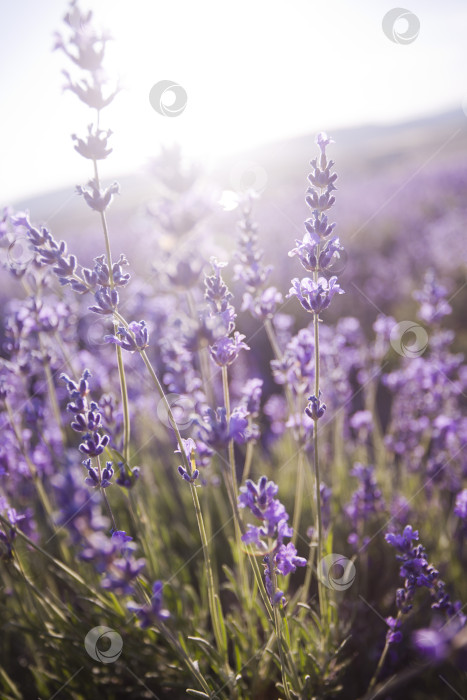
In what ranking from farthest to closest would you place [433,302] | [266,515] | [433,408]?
[433,408] → [433,302] → [266,515]

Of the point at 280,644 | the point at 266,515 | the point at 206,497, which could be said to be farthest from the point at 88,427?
the point at 206,497

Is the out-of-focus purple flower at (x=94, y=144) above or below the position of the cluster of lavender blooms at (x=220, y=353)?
above

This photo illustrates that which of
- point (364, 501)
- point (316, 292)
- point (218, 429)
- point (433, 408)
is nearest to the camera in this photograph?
point (218, 429)

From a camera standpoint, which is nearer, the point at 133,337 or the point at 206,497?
the point at 133,337

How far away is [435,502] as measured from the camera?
2.42 m

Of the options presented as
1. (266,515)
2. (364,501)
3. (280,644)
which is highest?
(266,515)

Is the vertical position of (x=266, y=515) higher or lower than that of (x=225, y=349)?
lower

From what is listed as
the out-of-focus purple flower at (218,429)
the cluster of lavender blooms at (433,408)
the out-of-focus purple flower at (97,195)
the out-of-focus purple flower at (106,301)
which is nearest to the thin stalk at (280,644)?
the out-of-focus purple flower at (218,429)

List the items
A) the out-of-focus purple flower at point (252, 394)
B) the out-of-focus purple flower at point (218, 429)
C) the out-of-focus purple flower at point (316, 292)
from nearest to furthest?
1. the out-of-focus purple flower at point (218, 429)
2. the out-of-focus purple flower at point (316, 292)
3. the out-of-focus purple flower at point (252, 394)

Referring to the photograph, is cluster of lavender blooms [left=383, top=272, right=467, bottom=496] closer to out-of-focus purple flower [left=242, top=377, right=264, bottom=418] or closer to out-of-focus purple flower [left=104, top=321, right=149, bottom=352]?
out-of-focus purple flower [left=242, top=377, right=264, bottom=418]

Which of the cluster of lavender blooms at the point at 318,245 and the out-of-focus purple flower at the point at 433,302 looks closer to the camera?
the cluster of lavender blooms at the point at 318,245

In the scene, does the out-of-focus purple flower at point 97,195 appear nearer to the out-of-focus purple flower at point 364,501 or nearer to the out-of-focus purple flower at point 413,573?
the out-of-focus purple flower at point 413,573

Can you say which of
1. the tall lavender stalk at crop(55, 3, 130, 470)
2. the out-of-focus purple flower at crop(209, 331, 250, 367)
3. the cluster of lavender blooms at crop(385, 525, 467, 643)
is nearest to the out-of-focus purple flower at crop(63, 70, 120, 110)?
the tall lavender stalk at crop(55, 3, 130, 470)

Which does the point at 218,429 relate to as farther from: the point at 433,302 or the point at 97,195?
the point at 433,302
